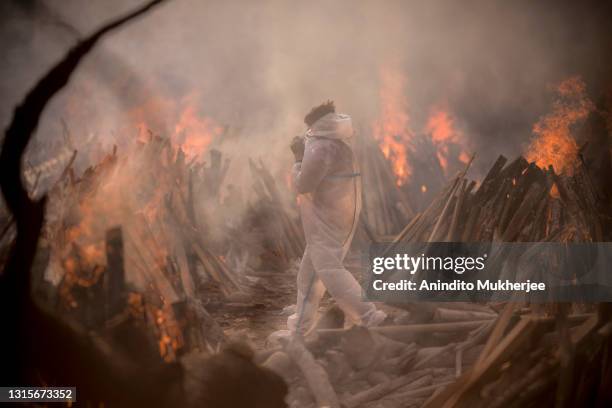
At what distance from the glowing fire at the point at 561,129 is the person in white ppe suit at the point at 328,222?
1299 mm

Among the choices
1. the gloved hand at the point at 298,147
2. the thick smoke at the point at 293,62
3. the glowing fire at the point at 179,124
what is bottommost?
the gloved hand at the point at 298,147

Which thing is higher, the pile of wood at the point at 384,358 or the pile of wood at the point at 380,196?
the pile of wood at the point at 380,196

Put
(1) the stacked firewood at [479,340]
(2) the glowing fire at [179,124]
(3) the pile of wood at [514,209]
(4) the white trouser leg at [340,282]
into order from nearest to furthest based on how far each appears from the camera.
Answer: (1) the stacked firewood at [479,340]
(4) the white trouser leg at [340,282]
(3) the pile of wood at [514,209]
(2) the glowing fire at [179,124]

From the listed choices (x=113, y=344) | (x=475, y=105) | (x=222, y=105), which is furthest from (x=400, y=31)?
(x=113, y=344)

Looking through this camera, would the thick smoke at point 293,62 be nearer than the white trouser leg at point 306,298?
No

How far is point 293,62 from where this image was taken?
12.4 ft

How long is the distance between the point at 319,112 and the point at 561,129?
170cm

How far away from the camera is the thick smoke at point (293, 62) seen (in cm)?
372

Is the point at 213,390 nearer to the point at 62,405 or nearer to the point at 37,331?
the point at 62,405

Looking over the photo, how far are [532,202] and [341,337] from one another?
62.5 inches

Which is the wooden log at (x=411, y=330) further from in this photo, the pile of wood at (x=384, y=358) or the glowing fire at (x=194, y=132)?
the glowing fire at (x=194, y=132)

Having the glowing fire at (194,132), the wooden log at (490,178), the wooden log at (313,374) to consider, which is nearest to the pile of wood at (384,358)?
the wooden log at (313,374)

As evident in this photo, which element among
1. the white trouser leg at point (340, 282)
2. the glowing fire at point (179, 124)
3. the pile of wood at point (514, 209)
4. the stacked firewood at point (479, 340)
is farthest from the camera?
the glowing fire at point (179, 124)

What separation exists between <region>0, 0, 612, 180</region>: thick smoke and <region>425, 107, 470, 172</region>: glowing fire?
6 cm
